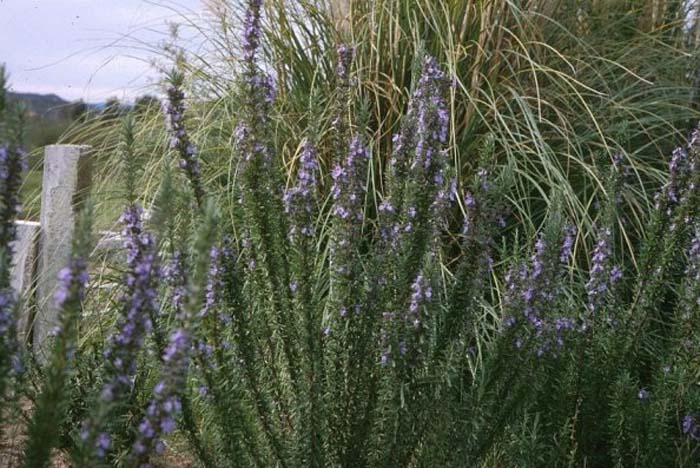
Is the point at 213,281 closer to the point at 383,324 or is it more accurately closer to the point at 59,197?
the point at 383,324

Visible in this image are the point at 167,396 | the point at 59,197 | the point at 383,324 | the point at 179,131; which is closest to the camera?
the point at 167,396

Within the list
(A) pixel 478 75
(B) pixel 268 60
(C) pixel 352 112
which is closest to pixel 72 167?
(B) pixel 268 60

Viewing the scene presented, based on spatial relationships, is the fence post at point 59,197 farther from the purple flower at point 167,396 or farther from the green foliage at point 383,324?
the purple flower at point 167,396

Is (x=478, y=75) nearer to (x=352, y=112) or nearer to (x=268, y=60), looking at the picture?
(x=352, y=112)

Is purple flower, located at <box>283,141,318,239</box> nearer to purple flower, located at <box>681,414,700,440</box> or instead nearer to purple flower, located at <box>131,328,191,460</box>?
purple flower, located at <box>131,328,191,460</box>

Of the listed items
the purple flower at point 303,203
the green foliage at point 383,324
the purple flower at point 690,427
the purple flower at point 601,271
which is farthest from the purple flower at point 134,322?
the purple flower at point 690,427

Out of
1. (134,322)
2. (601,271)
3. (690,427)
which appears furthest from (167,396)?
(690,427)

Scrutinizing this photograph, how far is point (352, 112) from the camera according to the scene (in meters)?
3.73

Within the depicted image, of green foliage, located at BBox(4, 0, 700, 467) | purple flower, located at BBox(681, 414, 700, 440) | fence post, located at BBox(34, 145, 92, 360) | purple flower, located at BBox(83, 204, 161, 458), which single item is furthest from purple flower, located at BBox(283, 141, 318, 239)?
fence post, located at BBox(34, 145, 92, 360)

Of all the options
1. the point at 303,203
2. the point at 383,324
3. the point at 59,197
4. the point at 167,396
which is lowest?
the point at 167,396

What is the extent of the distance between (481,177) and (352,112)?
152 cm

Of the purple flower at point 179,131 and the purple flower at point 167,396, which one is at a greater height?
the purple flower at point 179,131

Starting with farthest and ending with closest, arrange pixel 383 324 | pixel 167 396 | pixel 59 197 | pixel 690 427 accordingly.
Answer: pixel 59 197 < pixel 690 427 < pixel 383 324 < pixel 167 396

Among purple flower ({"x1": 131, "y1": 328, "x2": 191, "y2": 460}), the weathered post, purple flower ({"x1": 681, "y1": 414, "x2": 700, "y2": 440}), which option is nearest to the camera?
purple flower ({"x1": 131, "y1": 328, "x2": 191, "y2": 460})
